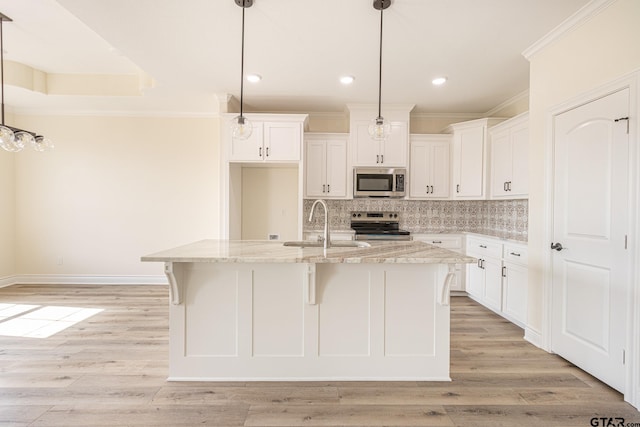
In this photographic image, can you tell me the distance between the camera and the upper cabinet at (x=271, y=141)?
4.17 metres

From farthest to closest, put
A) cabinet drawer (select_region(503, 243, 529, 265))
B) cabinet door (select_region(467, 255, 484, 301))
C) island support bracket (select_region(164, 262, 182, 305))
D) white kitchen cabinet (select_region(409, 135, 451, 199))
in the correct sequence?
white kitchen cabinet (select_region(409, 135, 451, 199)) < cabinet door (select_region(467, 255, 484, 301)) < cabinet drawer (select_region(503, 243, 529, 265)) < island support bracket (select_region(164, 262, 182, 305))

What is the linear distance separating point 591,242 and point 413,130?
10.3ft

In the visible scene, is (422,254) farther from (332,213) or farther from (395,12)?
(332,213)

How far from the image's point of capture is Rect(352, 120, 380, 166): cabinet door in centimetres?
448

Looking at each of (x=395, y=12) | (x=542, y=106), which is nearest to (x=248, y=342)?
(x=395, y=12)

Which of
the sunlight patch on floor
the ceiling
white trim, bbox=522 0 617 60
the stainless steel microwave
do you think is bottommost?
the sunlight patch on floor

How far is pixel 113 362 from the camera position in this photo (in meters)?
2.44

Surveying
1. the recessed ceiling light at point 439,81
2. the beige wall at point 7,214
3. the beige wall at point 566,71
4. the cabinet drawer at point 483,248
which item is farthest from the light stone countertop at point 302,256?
the beige wall at point 7,214

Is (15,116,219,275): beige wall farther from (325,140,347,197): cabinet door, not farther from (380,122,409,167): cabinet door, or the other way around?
(380,122,409,167): cabinet door

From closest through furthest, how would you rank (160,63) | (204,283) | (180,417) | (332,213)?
(180,417) < (204,283) < (160,63) < (332,213)

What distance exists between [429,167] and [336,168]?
139 cm

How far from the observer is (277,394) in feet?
6.64

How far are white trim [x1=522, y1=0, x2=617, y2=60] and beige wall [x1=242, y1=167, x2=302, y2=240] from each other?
10.5ft

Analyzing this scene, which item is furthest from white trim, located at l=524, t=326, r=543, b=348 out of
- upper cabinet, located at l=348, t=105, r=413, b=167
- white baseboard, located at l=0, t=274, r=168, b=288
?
white baseboard, located at l=0, t=274, r=168, b=288
